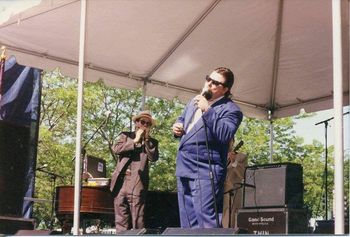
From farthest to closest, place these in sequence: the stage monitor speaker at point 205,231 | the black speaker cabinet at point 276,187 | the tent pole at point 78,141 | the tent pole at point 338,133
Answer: the black speaker cabinet at point 276,187, the tent pole at point 78,141, the stage monitor speaker at point 205,231, the tent pole at point 338,133

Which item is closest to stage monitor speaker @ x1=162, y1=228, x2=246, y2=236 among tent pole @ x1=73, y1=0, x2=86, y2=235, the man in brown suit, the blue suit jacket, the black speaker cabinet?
the blue suit jacket

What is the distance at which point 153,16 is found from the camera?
622 cm

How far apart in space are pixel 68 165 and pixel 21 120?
29.1 feet

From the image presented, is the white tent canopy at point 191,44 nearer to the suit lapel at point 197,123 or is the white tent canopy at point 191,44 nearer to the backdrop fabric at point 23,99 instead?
the suit lapel at point 197,123

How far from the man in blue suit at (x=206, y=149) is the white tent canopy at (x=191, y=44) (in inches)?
55.1

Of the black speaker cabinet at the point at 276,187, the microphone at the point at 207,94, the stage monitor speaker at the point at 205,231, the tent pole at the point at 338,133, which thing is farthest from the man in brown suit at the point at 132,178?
the tent pole at the point at 338,133

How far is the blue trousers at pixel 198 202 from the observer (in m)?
4.11

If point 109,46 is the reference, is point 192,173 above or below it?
below

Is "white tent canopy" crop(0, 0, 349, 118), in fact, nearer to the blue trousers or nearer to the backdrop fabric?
the blue trousers

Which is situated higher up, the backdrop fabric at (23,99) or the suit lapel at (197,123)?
the backdrop fabric at (23,99)

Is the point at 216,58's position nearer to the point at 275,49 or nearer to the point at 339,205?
the point at 275,49

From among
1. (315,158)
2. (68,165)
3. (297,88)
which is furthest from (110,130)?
(297,88)

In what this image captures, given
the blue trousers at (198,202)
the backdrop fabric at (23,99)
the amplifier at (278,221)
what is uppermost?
the backdrop fabric at (23,99)

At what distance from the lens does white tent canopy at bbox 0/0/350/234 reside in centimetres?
602
